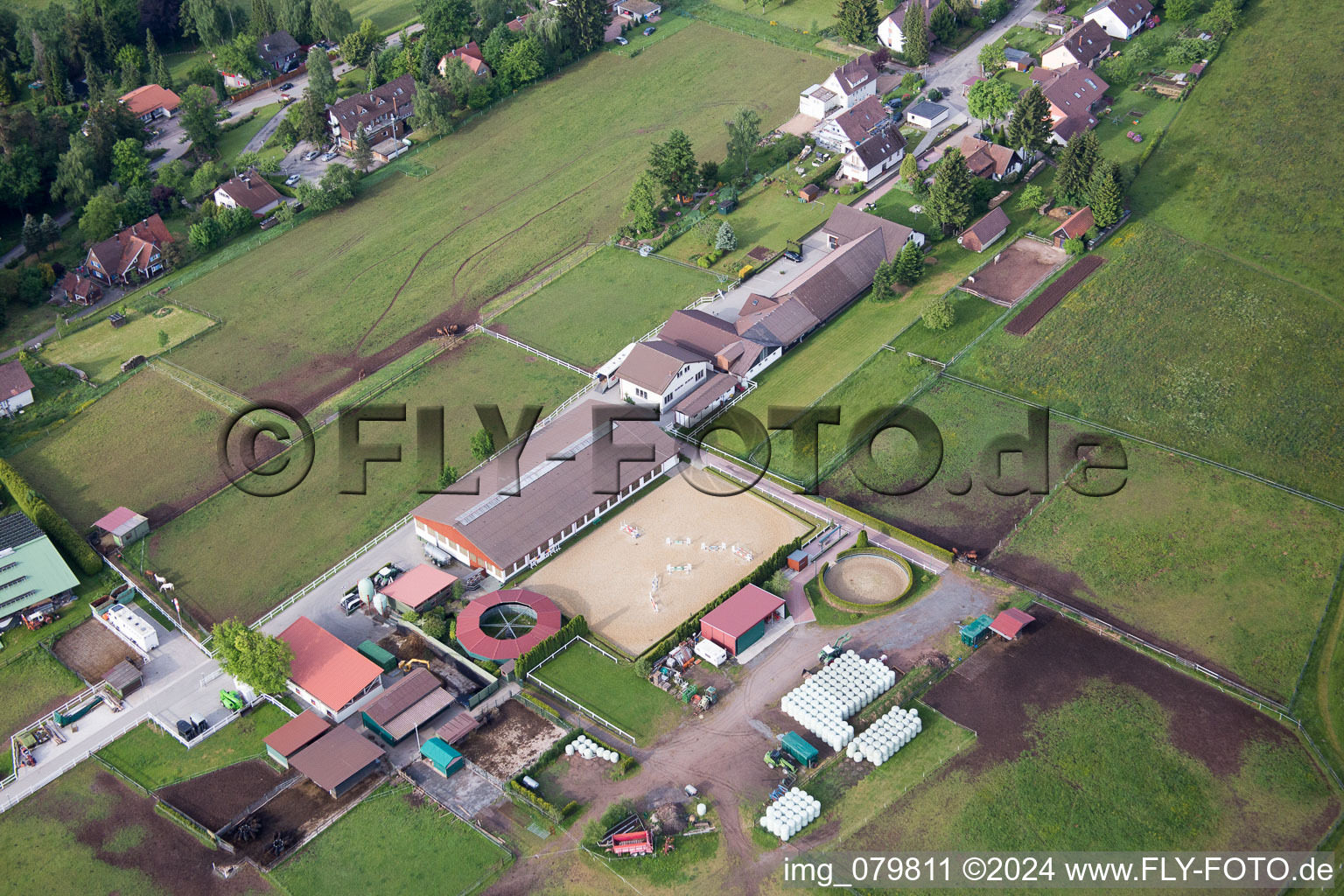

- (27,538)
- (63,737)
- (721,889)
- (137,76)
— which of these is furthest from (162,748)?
(137,76)

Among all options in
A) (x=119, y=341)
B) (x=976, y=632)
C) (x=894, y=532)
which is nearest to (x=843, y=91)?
(x=894, y=532)

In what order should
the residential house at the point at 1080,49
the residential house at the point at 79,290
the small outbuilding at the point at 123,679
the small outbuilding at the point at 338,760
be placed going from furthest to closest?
the residential house at the point at 1080,49, the residential house at the point at 79,290, the small outbuilding at the point at 123,679, the small outbuilding at the point at 338,760

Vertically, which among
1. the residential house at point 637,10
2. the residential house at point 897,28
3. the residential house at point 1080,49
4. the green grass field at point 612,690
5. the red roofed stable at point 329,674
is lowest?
the green grass field at point 612,690

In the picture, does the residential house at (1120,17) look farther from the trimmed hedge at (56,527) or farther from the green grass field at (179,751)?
the trimmed hedge at (56,527)

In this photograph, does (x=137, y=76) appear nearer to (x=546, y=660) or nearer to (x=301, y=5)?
(x=301, y=5)

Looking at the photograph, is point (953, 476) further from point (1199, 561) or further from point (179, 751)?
point (179, 751)

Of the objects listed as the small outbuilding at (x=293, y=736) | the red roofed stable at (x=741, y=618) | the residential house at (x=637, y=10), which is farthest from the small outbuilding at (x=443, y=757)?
the residential house at (x=637, y=10)

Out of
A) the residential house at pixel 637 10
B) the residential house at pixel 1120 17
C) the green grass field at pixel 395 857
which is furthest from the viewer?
the residential house at pixel 637 10

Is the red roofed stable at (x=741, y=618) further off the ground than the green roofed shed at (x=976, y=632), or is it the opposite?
the red roofed stable at (x=741, y=618)
